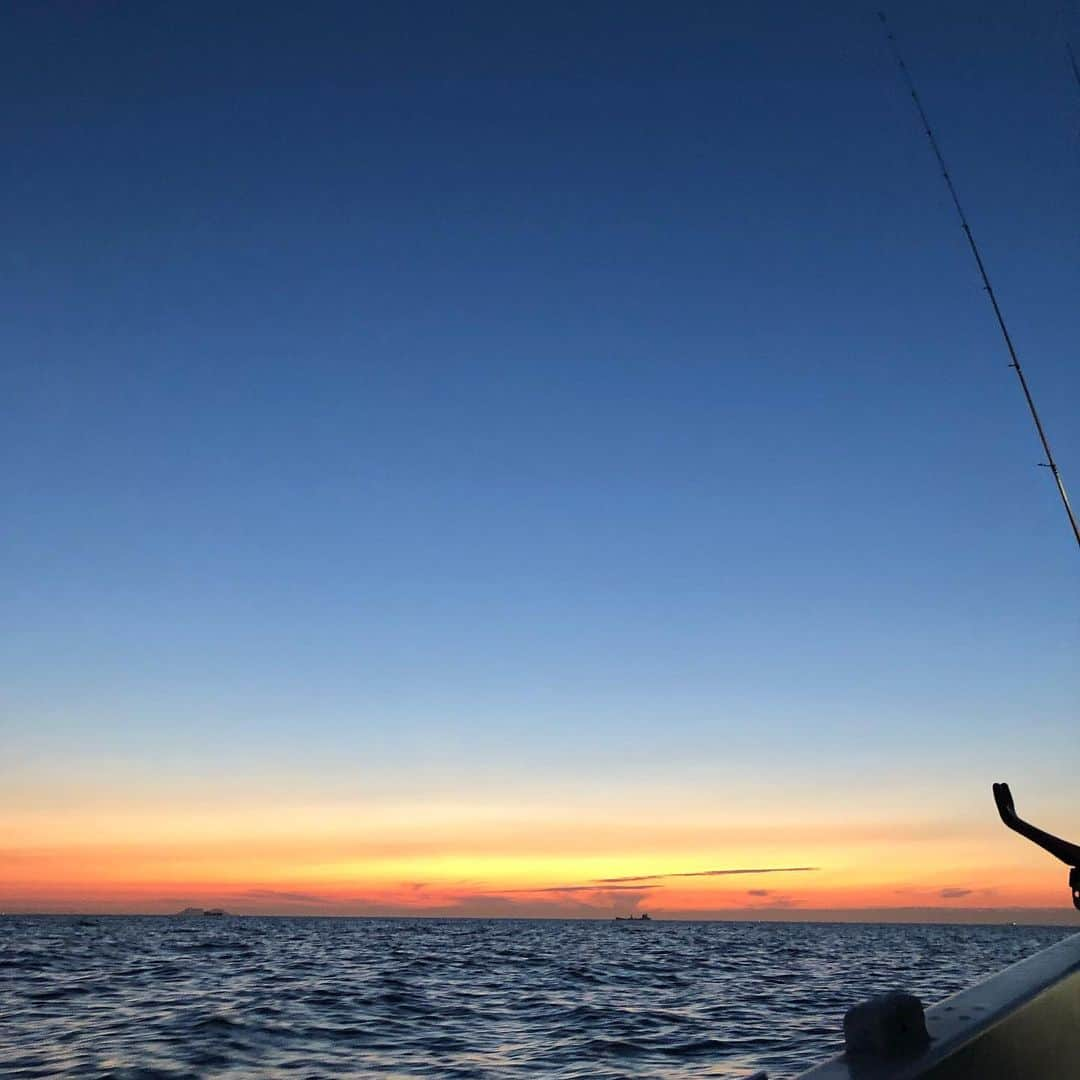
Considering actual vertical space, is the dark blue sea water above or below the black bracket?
below

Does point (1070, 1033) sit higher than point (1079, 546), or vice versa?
point (1079, 546)

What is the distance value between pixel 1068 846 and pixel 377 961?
113 ft

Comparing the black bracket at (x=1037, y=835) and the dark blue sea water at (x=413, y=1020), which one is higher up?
the black bracket at (x=1037, y=835)

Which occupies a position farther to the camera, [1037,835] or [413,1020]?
[413,1020]

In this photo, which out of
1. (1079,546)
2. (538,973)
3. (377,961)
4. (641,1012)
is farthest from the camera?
(377,961)

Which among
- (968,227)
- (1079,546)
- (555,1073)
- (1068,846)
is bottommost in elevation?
(555,1073)

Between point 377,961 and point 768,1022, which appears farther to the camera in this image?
point 377,961

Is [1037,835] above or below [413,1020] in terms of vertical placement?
above

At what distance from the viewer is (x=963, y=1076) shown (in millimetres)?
3609

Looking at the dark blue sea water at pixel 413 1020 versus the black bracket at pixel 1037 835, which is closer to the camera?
the black bracket at pixel 1037 835

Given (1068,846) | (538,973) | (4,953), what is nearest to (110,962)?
(4,953)

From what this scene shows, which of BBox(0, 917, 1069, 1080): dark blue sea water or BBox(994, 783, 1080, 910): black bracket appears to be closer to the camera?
BBox(994, 783, 1080, 910): black bracket

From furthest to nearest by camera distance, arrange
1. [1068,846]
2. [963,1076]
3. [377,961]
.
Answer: [377,961] → [1068,846] → [963,1076]

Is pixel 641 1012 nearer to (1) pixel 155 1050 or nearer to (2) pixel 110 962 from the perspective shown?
(1) pixel 155 1050
